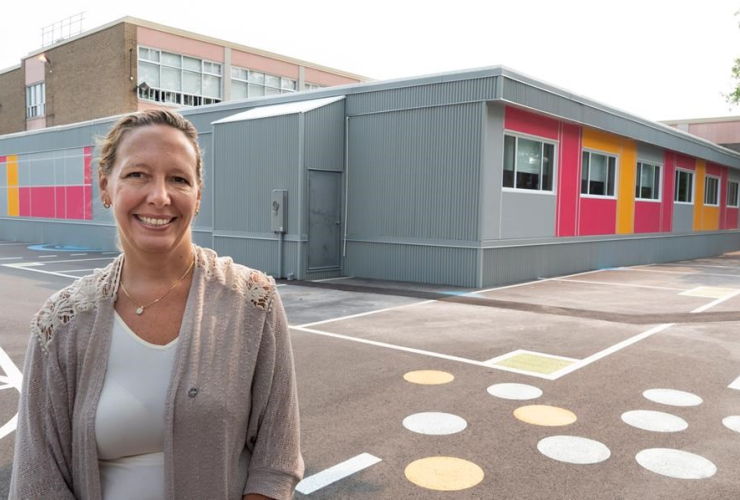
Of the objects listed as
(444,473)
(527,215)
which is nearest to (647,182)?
Result: (527,215)

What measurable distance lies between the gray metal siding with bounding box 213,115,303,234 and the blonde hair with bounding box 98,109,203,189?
11495 mm

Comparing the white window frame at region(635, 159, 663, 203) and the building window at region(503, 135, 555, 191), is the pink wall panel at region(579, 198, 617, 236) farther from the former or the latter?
the building window at region(503, 135, 555, 191)

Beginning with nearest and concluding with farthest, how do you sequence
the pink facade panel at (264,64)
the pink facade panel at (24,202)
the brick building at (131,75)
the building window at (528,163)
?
the building window at (528,163)
the pink facade panel at (24,202)
the brick building at (131,75)
the pink facade panel at (264,64)

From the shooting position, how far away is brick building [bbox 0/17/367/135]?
2933cm

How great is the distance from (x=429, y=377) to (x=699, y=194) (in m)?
21.9

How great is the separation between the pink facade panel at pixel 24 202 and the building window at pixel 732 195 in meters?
29.5

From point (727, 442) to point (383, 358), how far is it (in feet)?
11.1

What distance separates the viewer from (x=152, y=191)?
182 cm

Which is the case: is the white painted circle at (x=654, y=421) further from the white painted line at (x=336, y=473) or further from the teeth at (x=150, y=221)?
the teeth at (x=150, y=221)

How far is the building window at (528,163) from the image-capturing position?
1366 centimetres

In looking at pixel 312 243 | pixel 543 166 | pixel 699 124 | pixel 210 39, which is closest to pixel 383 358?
pixel 312 243

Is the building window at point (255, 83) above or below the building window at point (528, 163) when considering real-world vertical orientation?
above

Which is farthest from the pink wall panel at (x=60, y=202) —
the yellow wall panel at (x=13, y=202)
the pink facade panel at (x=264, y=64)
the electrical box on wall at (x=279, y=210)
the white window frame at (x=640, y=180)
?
the white window frame at (x=640, y=180)

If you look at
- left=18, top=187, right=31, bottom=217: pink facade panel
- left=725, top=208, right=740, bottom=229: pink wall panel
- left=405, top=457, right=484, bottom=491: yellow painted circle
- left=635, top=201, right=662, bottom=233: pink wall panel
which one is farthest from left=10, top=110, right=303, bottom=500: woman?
left=725, top=208, right=740, bottom=229: pink wall panel
